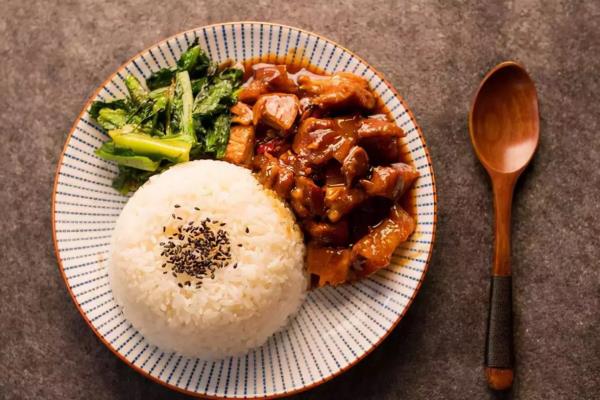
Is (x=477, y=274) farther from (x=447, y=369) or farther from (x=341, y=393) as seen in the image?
(x=341, y=393)

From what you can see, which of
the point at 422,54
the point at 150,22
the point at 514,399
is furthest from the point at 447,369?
the point at 150,22

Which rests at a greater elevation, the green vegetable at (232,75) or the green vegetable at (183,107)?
the green vegetable at (232,75)

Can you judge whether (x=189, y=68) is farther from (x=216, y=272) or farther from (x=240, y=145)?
(x=216, y=272)

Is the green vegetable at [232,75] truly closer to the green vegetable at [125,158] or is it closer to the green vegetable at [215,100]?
the green vegetable at [215,100]

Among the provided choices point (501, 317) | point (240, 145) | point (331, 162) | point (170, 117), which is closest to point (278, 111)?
point (240, 145)

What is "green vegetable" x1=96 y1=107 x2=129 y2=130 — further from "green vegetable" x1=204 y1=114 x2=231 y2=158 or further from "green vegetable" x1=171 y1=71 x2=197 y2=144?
"green vegetable" x1=204 y1=114 x2=231 y2=158

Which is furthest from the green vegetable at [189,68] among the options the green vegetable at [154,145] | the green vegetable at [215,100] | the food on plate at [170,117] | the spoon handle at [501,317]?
the spoon handle at [501,317]

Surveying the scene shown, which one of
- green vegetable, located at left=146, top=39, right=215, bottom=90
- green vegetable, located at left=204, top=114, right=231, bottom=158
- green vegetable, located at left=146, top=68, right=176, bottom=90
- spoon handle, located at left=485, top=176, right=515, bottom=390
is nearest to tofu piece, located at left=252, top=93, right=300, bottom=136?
green vegetable, located at left=204, top=114, right=231, bottom=158
